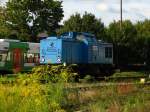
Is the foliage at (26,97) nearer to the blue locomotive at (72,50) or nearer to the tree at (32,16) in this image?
the blue locomotive at (72,50)

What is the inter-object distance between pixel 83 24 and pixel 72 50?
2350 centimetres

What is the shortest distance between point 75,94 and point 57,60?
1705 centimetres

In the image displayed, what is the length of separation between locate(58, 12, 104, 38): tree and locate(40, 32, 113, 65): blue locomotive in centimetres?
2008

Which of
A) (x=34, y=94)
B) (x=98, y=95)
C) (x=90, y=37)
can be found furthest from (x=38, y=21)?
(x=34, y=94)

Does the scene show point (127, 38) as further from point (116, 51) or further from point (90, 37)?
point (90, 37)

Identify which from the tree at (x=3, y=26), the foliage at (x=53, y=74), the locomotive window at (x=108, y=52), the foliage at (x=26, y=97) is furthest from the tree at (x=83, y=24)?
the foliage at (x=26, y=97)

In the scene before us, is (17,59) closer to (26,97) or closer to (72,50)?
Result: (72,50)

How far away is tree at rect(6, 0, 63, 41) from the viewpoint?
71.8 metres

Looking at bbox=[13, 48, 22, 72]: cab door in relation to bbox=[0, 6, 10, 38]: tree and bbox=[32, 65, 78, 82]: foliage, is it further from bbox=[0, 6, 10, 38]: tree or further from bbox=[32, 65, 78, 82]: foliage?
bbox=[32, 65, 78, 82]: foliage

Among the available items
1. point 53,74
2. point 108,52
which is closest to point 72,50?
point 108,52

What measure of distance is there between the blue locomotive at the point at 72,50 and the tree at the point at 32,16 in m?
33.1

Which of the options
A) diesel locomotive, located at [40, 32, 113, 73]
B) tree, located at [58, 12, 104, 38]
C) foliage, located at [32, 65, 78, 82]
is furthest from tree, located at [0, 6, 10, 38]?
foliage, located at [32, 65, 78, 82]

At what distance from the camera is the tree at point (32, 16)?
71.8 meters

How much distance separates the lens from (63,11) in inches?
3027
